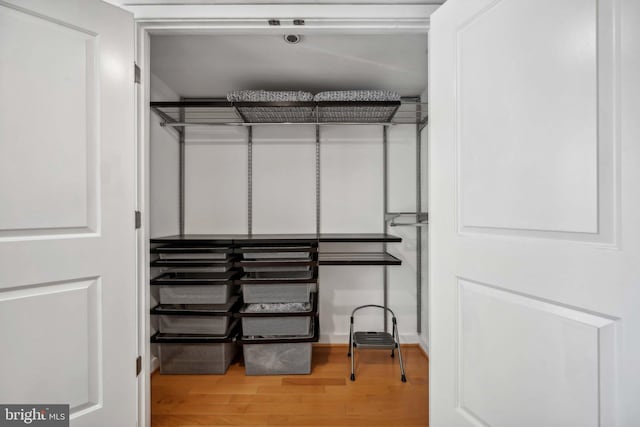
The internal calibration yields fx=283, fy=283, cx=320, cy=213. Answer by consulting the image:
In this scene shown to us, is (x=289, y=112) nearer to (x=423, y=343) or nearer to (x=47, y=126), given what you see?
(x=47, y=126)

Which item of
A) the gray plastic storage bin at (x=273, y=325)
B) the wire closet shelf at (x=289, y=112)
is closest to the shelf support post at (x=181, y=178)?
the wire closet shelf at (x=289, y=112)

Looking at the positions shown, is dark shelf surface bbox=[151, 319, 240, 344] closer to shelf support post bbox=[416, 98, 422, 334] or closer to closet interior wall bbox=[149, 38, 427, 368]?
closet interior wall bbox=[149, 38, 427, 368]

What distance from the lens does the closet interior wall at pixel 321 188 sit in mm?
2201

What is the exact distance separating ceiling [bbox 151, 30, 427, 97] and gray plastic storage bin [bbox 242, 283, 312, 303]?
54.1 inches

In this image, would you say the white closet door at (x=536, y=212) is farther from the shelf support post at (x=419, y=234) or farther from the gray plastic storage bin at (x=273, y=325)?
the shelf support post at (x=419, y=234)

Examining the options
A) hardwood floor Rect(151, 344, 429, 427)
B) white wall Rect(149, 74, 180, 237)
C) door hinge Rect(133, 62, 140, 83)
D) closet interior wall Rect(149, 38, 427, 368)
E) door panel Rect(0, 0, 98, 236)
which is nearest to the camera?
door panel Rect(0, 0, 98, 236)

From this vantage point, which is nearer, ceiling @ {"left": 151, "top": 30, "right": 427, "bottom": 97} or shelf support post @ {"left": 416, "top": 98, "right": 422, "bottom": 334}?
ceiling @ {"left": 151, "top": 30, "right": 427, "bottom": 97}

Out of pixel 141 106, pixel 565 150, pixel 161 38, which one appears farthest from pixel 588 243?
pixel 161 38

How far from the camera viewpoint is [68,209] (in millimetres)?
1059

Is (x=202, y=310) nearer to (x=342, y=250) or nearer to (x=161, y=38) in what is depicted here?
(x=342, y=250)

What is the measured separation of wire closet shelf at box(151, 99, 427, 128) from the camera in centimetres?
169

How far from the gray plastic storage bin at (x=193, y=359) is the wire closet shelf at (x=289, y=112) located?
1.45m

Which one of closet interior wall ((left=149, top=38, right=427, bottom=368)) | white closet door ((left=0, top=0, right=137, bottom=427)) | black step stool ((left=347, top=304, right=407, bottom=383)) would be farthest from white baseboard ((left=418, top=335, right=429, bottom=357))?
white closet door ((left=0, top=0, right=137, bottom=427))

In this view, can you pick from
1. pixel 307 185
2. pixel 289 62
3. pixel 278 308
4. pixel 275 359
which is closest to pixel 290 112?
pixel 289 62
